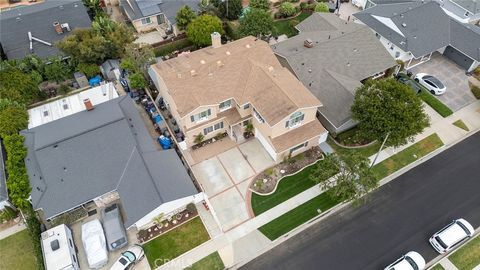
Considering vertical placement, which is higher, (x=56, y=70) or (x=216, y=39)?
(x=56, y=70)

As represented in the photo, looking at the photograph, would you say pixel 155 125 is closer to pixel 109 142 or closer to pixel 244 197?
pixel 109 142

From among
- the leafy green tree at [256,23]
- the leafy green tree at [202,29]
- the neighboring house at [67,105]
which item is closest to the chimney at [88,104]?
the neighboring house at [67,105]

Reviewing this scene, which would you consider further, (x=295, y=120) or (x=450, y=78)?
(x=450, y=78)

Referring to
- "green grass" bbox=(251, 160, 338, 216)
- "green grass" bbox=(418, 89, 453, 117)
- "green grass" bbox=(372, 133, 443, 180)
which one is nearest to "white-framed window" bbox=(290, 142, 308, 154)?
"green grass" bbox=(251, 160, 338, 216)

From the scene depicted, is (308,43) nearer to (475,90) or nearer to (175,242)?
(475,90)

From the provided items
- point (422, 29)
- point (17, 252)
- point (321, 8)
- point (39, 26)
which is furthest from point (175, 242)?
point (422, 29)

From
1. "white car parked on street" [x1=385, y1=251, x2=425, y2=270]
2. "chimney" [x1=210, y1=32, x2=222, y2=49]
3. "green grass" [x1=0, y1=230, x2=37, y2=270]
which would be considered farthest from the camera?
"chimney" [x1=210, y1=32, x2=222, y2=49]

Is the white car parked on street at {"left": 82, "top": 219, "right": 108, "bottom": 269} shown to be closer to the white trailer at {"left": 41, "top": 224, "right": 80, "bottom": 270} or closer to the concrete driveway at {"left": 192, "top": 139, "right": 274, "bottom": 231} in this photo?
the white trailer at {"left": 41, "top": 224, "right": 80, "bottom": 270}
